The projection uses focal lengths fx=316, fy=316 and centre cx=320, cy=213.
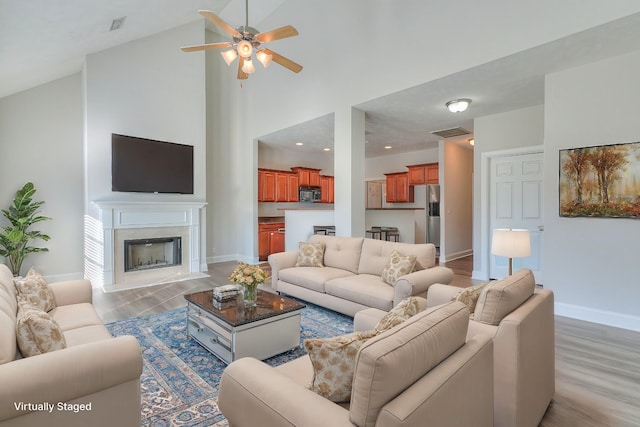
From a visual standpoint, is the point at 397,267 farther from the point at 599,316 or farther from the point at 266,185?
the point at 266,185

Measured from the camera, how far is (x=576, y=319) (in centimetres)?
361

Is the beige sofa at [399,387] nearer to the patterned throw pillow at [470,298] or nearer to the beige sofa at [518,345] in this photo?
the beige sofa at [518,345]

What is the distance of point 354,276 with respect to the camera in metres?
3.87

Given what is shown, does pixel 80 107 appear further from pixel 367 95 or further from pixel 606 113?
pixel 606 113

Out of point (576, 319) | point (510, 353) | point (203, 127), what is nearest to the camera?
point (510, 353)

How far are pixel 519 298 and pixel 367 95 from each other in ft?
12.2

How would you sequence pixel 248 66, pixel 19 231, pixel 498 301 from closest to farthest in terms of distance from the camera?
pixel 498 301
pixel 248 66
pixel 19 231

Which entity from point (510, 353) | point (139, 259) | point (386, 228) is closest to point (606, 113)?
point (510, 353)

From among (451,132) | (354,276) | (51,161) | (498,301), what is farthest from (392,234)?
(51,161)

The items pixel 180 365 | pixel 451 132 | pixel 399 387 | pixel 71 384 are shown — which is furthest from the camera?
pixel 451 132

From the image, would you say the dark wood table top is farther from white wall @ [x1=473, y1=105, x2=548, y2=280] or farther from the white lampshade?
white wall @ [x1=473, y1=105, x2=548, y2=280]

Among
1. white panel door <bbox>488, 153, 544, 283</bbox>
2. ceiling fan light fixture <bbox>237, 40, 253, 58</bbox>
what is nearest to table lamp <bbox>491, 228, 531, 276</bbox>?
white panel door <bbox>488, 153, 544, 283</bbox>

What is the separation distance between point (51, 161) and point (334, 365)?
636cm

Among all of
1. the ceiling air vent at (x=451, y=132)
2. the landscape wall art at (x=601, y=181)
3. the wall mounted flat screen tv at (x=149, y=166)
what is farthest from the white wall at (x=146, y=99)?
the landscape wall art at (x=601, y=181)
